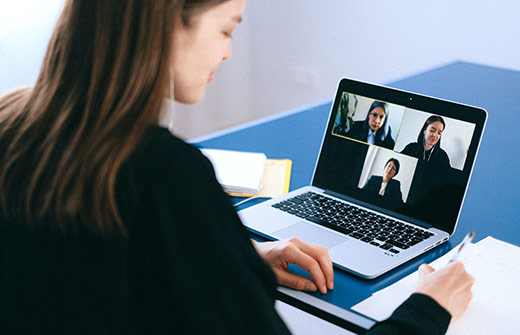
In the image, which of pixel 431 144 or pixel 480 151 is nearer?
pixel 431 144

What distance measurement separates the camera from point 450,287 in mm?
944

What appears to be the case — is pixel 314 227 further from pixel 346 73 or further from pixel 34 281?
pixel 346 73

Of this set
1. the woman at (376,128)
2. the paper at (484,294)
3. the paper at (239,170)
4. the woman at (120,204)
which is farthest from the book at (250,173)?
the woman at (120,204)

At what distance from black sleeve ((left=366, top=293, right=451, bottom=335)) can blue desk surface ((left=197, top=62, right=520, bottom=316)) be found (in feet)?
0.31

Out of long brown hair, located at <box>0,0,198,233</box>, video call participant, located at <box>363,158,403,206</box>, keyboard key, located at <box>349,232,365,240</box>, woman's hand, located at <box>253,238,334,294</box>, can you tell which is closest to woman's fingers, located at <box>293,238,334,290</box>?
woman's hand, located at <box>253,238,334,294</box>

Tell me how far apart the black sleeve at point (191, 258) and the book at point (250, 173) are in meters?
0.61

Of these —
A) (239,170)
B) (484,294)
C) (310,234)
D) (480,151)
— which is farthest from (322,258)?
(480,151)

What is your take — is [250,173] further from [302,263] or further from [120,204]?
[120,204]

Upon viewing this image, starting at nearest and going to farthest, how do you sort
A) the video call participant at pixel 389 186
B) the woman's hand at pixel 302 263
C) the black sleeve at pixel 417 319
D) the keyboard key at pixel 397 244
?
the black sleeve at pixel 417 319 → the woman's hand at pixel 302 263 → the keyboard key at pixel 397 244 → the video call participant at pixel 389 186

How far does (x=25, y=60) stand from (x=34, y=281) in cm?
220

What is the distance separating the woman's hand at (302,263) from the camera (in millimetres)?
1003

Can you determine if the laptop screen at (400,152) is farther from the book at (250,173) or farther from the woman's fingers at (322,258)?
the woman's fingers at (322,258)

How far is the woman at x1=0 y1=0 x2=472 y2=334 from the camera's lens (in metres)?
0.70

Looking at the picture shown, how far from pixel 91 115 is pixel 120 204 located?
108 millimetres
